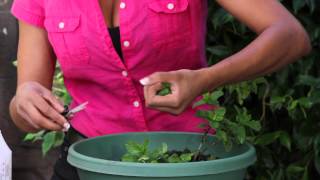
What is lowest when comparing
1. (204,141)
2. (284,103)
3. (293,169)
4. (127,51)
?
(293,169)

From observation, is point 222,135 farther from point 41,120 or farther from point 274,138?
point 274,138

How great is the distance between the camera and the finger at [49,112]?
1.35 metres

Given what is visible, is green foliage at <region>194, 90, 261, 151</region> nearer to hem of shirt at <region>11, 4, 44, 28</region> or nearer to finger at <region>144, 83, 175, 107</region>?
finger at <region>144, 83, 175, 107</region>

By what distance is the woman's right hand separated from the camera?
1355 mm

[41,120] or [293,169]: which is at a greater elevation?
[41,120]

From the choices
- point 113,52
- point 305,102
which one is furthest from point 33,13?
point 305,102

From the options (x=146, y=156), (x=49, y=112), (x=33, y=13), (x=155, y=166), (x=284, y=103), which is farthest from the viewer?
(x=284, y=103)

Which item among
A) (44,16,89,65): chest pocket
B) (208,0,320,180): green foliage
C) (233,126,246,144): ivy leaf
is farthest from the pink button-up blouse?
(208,0,320,180): green foliage

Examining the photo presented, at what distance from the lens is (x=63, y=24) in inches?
60.8

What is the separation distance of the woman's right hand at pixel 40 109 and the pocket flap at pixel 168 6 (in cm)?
29

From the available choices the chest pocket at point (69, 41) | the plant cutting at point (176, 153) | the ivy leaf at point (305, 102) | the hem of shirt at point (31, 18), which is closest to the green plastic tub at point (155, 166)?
the plant cutting at point (176, 153)

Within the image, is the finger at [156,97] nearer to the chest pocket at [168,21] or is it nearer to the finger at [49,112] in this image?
the finger at [49,112]

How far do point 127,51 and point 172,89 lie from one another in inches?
13.4

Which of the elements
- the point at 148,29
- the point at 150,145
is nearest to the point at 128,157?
the point at 150,145
